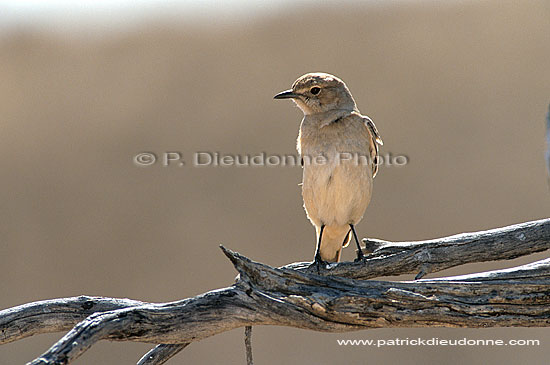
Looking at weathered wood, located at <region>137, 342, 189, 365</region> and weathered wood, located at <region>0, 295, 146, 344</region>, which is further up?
weathered wood, located at <region>0, 295, 146, 344</region>

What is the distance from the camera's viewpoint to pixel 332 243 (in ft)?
21.5

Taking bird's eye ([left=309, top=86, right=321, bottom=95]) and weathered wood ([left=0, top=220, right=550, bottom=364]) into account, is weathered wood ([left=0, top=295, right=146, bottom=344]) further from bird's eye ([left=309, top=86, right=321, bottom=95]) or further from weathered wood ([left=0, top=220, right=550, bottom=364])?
bird's eye ([left=309, top=86, right=321, bottom=95])

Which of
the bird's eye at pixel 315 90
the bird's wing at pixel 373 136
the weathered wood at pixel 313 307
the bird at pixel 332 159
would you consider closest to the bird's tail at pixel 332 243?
the bird at pixel 332 159

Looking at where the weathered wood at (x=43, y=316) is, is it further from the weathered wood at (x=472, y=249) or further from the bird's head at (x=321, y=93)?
the bird's head at (x=321, y=93)

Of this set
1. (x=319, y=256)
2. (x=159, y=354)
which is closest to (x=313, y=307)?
(x=159, y=354)

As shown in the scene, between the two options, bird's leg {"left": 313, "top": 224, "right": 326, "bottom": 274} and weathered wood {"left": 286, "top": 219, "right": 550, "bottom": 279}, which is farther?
bird's leg {"left": 313, "top": 224, "right": 326, "bottom": 274}

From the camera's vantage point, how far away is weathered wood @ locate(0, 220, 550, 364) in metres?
4.29

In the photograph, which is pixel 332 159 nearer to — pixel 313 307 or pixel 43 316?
Answer: pixel 313 307

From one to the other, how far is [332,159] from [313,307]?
2022 mm

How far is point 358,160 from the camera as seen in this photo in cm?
616

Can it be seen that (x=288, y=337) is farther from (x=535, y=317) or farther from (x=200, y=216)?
(x=535, y=317)

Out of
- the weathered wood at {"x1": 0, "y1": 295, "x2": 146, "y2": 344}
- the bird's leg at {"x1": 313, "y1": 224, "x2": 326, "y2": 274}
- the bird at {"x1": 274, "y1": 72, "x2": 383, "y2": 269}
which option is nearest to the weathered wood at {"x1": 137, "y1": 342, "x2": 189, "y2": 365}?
the weathered wood at {"x1": 0, "y1": 295, "x2": 146, "y2": 344}

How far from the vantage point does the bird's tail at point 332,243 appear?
21.3 ft

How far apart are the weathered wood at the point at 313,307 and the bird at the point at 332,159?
1452 millimetres
